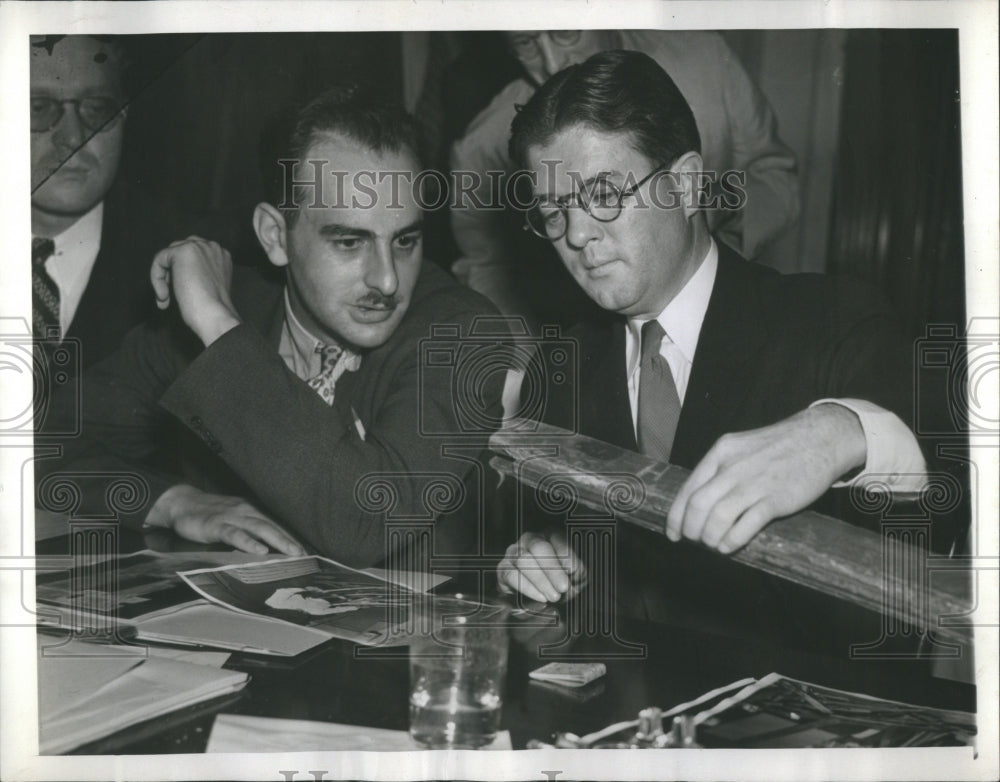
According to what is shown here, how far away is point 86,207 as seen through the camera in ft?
6.06

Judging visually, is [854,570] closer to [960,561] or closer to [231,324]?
[960,561]

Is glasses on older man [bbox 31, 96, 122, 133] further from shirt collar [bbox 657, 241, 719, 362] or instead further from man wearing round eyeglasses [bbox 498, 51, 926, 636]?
shirt collar [bbox 657, 241, 719, 362]

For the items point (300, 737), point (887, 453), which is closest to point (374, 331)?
point (300, 737)

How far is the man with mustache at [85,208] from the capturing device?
1.83m

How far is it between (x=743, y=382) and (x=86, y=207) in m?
1.17

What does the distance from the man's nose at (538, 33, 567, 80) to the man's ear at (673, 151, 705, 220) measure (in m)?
0.26

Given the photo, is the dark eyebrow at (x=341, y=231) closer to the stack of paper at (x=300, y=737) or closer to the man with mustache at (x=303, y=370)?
the man with mustache at (x=303, y=370)

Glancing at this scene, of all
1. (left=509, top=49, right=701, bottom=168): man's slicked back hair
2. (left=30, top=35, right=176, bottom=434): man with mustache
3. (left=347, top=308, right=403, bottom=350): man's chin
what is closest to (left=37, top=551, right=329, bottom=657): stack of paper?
(left=30, top=35, right=176, bottom=434): man with mustache

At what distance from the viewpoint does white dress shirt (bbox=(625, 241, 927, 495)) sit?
178 centimetres

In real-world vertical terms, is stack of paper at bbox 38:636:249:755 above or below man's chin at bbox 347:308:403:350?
below

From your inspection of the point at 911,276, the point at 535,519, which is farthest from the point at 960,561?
the point at 535,519

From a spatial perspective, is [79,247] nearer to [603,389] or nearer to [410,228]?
[410,228]

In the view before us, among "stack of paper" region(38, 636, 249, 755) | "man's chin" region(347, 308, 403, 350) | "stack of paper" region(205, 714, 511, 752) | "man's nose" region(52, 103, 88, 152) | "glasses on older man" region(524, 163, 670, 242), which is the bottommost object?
"stack of paper" region(205, 714, 511, 752)

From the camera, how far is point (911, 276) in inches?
71.7
